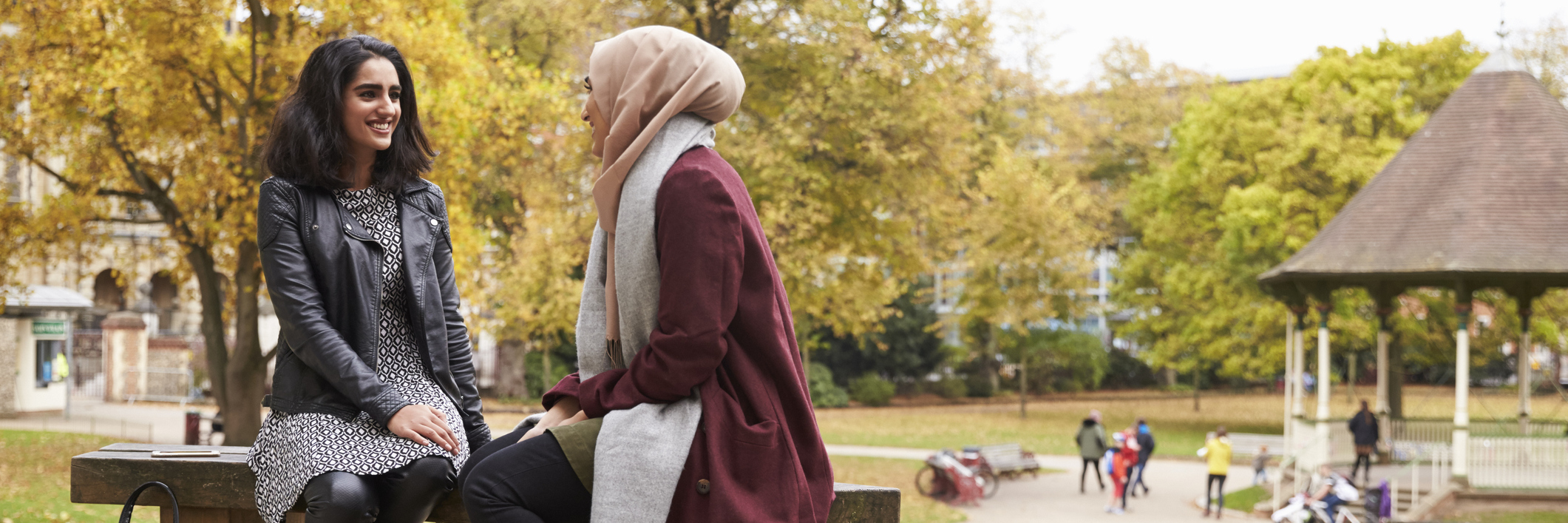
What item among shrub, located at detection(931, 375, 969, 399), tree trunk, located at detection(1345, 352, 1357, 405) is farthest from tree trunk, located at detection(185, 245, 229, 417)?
shrub, located at detection(931, 375, 969, 399)

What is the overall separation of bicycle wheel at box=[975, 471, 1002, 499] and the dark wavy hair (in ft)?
51.8

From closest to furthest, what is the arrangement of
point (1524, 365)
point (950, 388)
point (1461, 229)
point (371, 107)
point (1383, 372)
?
point (371, 107), point (1461, 229), point (1524, 365), point (1383, 372), point (950, 388)

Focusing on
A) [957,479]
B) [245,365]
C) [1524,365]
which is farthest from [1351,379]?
[245,365]

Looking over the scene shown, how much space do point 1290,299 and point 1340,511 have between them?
6.55 meters

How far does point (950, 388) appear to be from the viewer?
39.5m

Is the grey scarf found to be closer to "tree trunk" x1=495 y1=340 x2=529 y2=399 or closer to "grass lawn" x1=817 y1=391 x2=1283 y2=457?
"grass lawn" x1=817 y1=391 x2=1283 y2=457

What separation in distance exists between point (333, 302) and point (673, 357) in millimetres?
1065

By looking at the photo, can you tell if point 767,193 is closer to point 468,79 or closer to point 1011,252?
point 468,79

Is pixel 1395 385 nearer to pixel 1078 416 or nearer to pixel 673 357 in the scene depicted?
pixel 1078 416

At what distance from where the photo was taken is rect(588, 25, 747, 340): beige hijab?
8.00ft

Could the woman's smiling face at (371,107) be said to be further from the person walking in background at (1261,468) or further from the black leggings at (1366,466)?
the person walking in background at (1261,468)

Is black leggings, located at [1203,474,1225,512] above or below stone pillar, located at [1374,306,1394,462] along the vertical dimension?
below

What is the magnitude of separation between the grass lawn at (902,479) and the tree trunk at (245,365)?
6.73 m

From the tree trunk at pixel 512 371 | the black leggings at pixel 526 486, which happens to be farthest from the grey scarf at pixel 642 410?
the tree trunk at pixel 512 371
